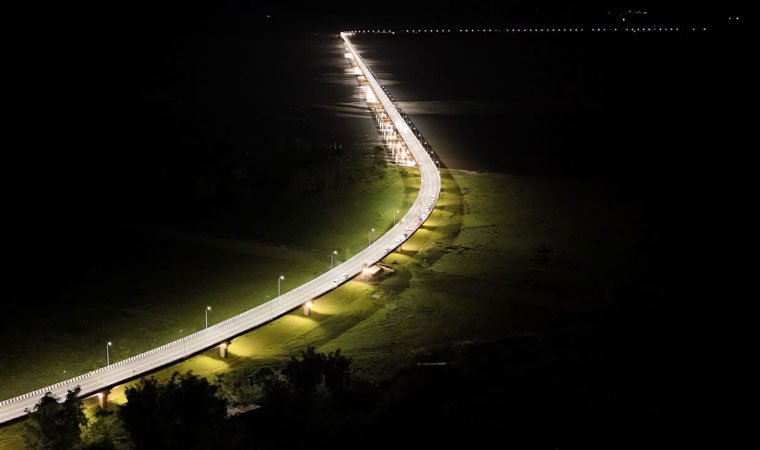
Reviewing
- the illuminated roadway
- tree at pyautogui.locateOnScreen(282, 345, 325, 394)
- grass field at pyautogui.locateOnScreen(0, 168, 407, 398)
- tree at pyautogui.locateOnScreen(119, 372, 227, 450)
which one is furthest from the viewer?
grass field at pyautogui.locateOnScreen(0, 168, 407, 398)

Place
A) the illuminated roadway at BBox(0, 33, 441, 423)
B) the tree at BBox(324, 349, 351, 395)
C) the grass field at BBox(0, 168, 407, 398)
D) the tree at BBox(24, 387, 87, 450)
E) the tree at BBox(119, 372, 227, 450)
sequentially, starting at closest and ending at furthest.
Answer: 1. the tree at BBox(24, 387, 87, 450)
2. the tree at BBox(119, 372, 227, 450)
3. the illuminated roadway at BBox(0, 33, 441, 423)
4. the tree at BBox(324, 349, 351, 395)
5. the grass field at BBox(0, 168, 407, 398)

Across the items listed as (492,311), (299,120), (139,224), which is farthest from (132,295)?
(299,120)

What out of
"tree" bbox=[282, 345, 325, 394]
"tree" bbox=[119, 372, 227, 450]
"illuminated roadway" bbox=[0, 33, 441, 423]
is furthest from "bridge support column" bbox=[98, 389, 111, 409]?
"tree" bbox=[282, 345, 325, 394]

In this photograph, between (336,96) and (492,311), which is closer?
(492,311)

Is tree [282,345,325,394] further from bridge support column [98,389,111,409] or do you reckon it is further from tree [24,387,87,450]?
tree [24,387,87,450]

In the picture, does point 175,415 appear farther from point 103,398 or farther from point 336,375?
point 336,375

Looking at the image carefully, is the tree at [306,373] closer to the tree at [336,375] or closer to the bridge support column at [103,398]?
the tree at [336,375]

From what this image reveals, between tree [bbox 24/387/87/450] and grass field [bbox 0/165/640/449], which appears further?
grass field [bbox 0/165/640/449]

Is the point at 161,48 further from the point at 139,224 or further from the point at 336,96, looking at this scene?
the point at 139,224
